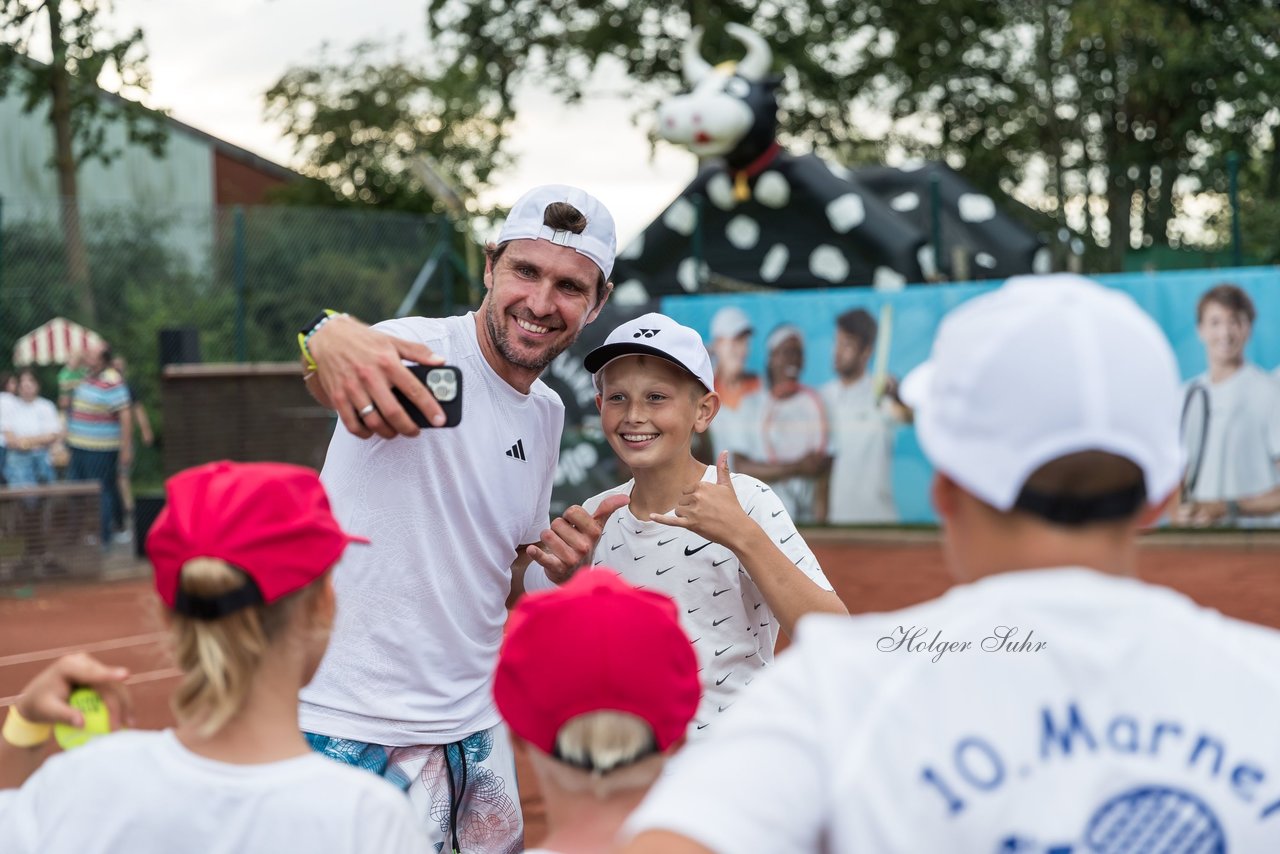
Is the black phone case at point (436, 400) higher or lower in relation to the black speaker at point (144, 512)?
higher

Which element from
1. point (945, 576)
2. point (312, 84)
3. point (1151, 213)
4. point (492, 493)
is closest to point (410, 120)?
point (312, 84)

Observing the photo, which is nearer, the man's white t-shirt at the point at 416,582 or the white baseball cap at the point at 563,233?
the man's white t-shirt at the point at 416,582

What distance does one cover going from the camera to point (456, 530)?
3400mm

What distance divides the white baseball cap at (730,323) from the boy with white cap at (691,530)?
→ 450 inches

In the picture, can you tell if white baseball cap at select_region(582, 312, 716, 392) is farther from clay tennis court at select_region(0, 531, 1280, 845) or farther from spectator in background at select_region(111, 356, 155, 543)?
spectator in background at select_region(111, 356, 155, 543)

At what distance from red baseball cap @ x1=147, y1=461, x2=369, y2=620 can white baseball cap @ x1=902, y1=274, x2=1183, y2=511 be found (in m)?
0.97

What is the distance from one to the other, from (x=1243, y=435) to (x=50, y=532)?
10559mm

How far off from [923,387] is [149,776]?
46.0 inches

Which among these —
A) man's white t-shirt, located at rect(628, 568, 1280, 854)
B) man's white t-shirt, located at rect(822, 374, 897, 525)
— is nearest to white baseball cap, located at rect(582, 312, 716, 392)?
man's white t-shirt, located at rect(628, 568, 1280, 854)

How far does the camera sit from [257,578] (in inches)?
83.4

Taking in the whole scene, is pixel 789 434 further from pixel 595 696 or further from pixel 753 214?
pixel 595 696

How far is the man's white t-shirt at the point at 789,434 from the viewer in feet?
48.9

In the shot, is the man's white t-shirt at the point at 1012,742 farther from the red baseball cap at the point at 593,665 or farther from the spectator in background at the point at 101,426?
the spectator in background at the point at 101,426

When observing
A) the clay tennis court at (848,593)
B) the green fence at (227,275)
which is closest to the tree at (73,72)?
the green fence at (227,275)
